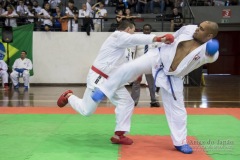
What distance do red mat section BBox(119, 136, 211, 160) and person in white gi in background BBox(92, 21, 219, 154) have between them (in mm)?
134

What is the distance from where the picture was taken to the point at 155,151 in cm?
465

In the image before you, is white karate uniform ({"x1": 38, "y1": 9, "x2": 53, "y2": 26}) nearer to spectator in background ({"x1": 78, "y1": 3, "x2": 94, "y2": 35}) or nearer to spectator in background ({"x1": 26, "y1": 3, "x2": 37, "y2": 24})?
spectator in background ({"x1": 26, "y1": 3, "x2": 37, "y2": 24})

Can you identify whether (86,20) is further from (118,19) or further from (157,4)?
(157,4)

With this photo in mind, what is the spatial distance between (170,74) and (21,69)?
10.3m

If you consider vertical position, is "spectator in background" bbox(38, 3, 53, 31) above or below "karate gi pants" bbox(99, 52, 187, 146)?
above

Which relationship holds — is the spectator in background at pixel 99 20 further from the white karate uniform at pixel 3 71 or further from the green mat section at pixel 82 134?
the green mat section at pixel 82 134

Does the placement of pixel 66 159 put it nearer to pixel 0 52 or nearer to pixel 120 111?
pixel 120 111

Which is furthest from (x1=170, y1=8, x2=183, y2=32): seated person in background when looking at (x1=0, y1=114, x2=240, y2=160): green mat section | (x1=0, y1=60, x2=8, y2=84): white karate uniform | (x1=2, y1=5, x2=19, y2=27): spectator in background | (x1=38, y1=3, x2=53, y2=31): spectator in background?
(x1=0, y1=114, x2=240, y2=160): green mat section

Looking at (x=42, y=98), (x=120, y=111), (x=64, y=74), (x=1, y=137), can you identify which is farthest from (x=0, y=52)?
(x=120, y=111)

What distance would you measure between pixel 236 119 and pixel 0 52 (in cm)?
1050

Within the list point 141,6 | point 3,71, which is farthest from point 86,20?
point 3,71

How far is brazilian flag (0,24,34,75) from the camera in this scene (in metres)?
14.4

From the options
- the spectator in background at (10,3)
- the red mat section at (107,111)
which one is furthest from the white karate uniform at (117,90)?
the spectator in background at (10,3)

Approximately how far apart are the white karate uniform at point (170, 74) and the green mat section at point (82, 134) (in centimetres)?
57
